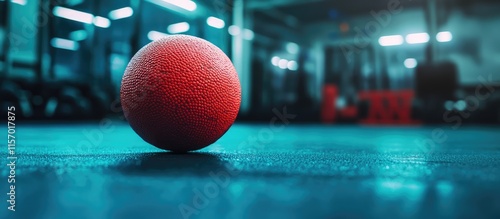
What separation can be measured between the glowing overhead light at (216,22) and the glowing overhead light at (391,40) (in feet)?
12.4

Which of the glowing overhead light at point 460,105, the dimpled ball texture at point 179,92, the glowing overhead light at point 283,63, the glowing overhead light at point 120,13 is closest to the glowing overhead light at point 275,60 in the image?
the glowing overhead light at point 283,63

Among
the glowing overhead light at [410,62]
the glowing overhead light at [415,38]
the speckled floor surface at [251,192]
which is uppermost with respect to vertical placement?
the glowing overhead light at [415,38]

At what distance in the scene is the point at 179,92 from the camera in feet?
4.06

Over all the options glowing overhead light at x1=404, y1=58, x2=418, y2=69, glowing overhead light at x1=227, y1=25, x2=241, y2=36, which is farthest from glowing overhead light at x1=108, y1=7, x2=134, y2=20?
glowing overhead light at x1=404, y1=58, x2=418, y2=69

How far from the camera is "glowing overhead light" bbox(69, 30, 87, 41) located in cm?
922

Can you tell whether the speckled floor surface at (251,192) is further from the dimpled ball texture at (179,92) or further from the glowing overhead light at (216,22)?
the glowing overhead light at (216,22)

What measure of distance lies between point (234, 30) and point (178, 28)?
6.31ft

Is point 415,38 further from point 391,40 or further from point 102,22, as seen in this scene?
point 102,22

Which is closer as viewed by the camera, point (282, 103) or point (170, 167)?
point (170, 167)

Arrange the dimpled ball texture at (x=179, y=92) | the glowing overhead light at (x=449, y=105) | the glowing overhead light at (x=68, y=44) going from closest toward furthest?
the dimpled ball texture at (x=179, y=92), the glowing overhead light at (x=449, y=105), the glowing overhead light at (x=68, y=44)

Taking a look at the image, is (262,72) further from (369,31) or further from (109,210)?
(109,210)

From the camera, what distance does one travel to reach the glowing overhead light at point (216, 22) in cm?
902

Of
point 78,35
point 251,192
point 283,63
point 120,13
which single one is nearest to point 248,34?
point 283,63

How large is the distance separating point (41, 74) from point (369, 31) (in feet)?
24.0
